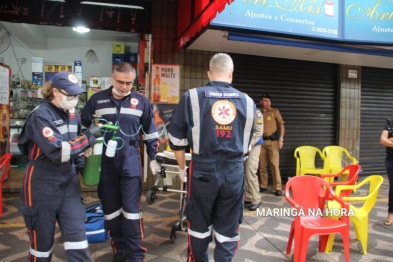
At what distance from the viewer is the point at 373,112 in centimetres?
777

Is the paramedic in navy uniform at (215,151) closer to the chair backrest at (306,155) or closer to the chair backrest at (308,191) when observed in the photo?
the chair backrest at (308,191)

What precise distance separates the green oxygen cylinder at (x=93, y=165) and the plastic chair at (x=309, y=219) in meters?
1.85

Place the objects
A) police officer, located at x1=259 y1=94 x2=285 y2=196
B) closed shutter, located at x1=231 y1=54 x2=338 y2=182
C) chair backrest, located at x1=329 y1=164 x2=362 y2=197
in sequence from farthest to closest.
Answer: closed shutter, located at x1=231 y1=54 x2=338 y2=182, police officer, located at x1=259 y1=94 x2=285 y2=196, chair backrest, located at x1=329 y1=164 x2=362 y2=197

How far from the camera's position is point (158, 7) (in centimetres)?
575

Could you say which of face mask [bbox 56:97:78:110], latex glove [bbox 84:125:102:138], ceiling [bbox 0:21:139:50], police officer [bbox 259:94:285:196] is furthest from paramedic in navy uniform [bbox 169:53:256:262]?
ceiling [bbox 0:21:139:50]

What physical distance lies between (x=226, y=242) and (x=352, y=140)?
6.04 metres

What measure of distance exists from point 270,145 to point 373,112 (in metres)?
3.59

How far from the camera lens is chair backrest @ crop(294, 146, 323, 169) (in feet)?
21.4

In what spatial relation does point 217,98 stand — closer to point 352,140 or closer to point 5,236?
point 5,236

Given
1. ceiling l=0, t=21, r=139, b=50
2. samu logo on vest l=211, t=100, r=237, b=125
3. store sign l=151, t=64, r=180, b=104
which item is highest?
ceiling l=0, t=21, r=139, b=50

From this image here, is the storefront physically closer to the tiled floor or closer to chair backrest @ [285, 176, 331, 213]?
chair backrest @ [285, 176, 331, 213]

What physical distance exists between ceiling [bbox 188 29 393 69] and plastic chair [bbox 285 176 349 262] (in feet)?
8.71

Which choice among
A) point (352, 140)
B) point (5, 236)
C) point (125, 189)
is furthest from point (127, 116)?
point (352, 140)

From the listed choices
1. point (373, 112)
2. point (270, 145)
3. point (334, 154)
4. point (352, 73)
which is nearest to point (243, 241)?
point (270, 145)
